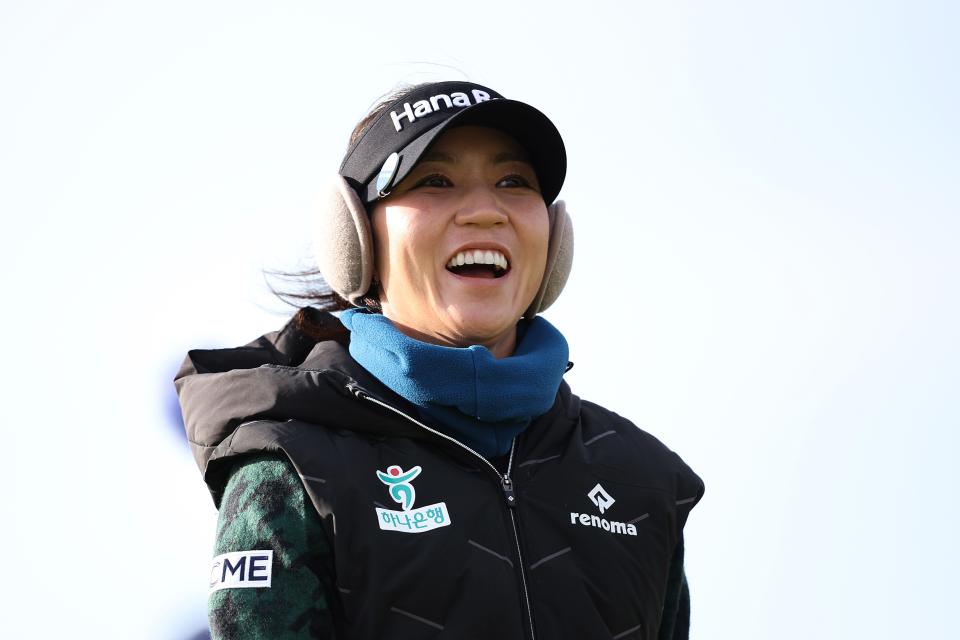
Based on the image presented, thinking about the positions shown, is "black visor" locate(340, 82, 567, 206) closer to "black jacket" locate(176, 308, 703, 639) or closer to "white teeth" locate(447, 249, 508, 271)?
"white teeth" locate(447, 249, 508, 271)

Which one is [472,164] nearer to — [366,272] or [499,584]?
[366,272]

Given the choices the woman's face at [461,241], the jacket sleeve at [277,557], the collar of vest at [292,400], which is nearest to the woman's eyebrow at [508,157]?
the woman's face at [461,241]

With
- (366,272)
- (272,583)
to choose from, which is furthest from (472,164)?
(272,583)

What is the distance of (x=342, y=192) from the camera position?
3.47 m

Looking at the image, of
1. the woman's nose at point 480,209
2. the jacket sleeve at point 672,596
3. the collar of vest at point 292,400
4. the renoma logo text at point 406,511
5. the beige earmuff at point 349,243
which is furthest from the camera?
the jacket sleeve at point 672,596

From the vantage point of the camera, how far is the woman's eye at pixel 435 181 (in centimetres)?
341

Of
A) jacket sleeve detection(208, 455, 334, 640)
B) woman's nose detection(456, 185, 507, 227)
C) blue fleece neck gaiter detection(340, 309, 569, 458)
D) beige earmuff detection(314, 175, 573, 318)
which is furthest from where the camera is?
beige earmuff detection(314, 175, 573, 318)

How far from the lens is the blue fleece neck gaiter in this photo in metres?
3.22

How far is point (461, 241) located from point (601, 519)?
0.84m

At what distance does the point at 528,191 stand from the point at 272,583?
135cm

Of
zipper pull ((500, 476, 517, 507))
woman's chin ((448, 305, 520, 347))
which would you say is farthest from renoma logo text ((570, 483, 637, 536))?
woman's chin ((448, 305, 520, 347))

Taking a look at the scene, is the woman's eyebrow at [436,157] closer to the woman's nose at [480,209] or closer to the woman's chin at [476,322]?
the woman's nose at [480,209]

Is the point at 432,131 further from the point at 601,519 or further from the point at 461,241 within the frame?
the point at 601,519

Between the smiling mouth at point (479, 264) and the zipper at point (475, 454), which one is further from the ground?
the smiling mouth at point (479, 264)
